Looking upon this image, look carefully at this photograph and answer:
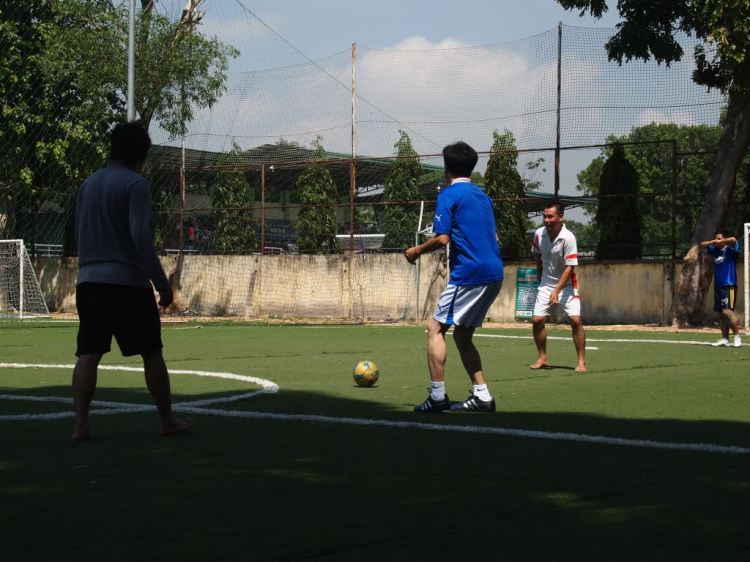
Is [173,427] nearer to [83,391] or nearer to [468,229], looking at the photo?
[83,391]

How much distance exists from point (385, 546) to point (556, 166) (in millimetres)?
20571

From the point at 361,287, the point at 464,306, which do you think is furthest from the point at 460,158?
the point at 361,287

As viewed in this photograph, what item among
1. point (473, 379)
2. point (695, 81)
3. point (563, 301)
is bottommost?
point (473, 379)

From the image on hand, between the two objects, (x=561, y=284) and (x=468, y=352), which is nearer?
(x=468, y=352)

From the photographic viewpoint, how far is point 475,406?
7.57 m

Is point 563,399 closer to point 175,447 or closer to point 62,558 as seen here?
point 175,447

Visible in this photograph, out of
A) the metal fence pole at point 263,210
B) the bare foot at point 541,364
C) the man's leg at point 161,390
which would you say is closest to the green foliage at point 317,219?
the metal fence pole at point 263,210

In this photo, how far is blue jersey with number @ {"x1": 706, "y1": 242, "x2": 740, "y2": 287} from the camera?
1602 cm

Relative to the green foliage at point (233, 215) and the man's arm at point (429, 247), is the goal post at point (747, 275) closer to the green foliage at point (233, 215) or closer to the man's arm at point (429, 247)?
the man's arm at point (429, 247)

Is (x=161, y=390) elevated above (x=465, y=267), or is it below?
below

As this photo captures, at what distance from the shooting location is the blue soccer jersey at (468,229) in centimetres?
764

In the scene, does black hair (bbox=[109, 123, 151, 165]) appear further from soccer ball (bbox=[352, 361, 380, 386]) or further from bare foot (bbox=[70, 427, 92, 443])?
soccer ball (bbox=[352, 361, 380, 386])

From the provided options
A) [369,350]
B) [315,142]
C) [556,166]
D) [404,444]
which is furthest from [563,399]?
[315,142]

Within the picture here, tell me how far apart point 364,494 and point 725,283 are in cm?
1265
